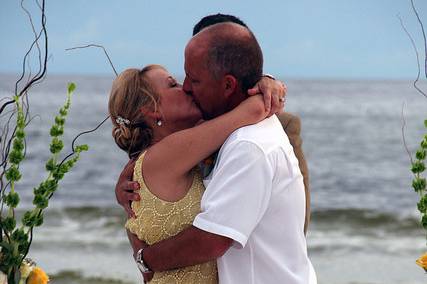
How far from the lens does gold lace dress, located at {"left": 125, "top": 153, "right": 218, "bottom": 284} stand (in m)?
2.66

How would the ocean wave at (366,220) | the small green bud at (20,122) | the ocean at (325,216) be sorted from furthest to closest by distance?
the ocean wave at (366,220) → the ocean at (325,216) → the small green bud at (20,122)

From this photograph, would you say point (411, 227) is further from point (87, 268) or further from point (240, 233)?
point (240, 233)

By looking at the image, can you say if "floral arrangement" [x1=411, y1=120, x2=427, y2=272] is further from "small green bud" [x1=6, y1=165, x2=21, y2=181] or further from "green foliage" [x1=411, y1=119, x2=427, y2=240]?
"small green bud" [x1=6, y1=165, x2=21, y2=181]

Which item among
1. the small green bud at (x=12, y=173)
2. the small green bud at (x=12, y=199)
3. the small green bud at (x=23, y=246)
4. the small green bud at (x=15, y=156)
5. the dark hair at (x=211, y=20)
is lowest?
the small green bud at (x=23, y=246)

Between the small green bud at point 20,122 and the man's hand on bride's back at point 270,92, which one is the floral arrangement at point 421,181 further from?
the small green bud at point 20,122

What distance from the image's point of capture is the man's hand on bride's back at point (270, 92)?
264 cm

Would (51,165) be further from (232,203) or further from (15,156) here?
(232,203)

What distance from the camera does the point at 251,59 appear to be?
2529 mm

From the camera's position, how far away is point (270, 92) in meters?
2.65

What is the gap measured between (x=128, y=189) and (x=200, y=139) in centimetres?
36

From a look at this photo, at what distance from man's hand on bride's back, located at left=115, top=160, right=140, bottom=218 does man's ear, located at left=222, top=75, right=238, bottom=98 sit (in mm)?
445

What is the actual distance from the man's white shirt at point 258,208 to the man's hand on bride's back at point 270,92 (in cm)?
4

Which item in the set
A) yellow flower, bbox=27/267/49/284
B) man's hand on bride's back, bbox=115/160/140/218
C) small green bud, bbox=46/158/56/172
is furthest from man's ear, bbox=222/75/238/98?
yellow flower, bbox=27/267/49/284

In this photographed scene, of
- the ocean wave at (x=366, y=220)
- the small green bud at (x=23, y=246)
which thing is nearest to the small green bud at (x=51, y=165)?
the small green bud at (x=23, y=246)
